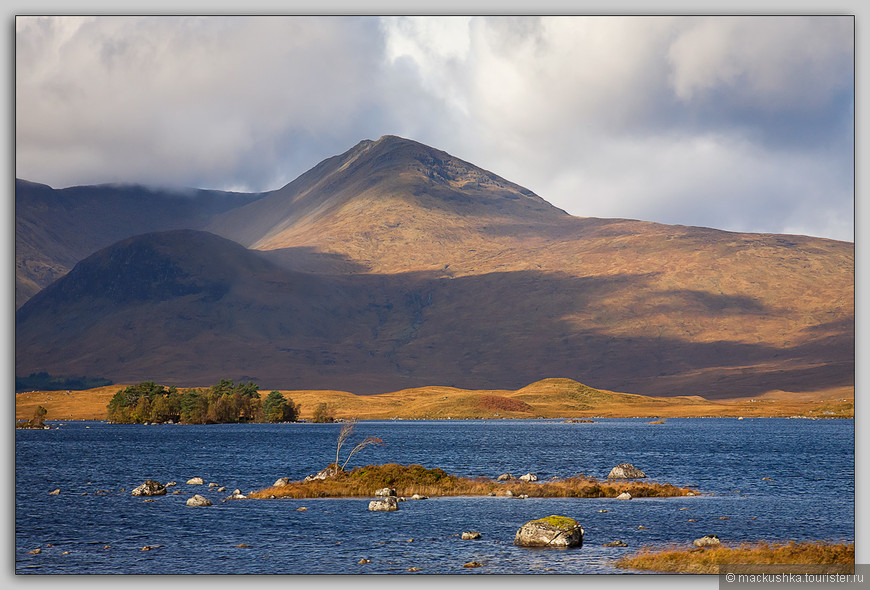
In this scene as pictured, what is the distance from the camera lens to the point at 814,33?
4266cm

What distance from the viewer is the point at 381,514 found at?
56.7m

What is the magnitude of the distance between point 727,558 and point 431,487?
32539 millimetres

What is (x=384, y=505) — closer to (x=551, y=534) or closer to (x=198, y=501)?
(x=198, y=501)

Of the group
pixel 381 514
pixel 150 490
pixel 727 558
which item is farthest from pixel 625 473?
pixel 150 490

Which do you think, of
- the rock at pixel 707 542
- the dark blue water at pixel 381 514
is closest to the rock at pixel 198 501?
the dark blue water at pixel 381 514

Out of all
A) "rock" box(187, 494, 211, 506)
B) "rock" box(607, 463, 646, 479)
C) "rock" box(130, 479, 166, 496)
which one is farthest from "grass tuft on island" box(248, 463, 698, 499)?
"rock" box(130, 479, 166, 496)

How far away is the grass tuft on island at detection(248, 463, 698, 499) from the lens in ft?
220

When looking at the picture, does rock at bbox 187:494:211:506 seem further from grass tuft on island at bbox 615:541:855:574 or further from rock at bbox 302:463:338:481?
grass tuft on island at bbox 615:541:855:574

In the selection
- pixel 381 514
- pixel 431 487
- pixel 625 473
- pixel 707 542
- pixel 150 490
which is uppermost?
pixel 625 473

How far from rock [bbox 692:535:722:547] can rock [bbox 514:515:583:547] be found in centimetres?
590

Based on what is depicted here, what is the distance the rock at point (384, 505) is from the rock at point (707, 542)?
71.2ft

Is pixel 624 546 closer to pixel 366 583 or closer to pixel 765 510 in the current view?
pixel 366 583

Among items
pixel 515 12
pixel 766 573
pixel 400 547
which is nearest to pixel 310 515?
pixel 400 547

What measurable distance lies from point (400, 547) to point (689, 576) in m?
15.5
